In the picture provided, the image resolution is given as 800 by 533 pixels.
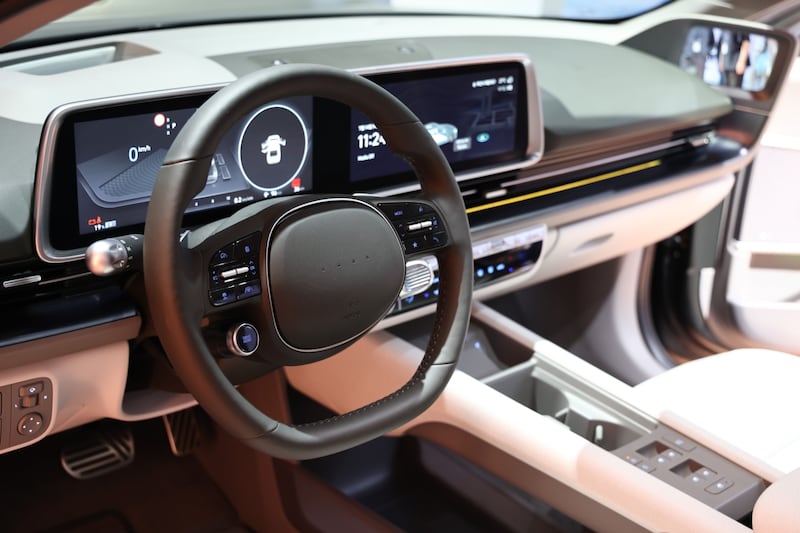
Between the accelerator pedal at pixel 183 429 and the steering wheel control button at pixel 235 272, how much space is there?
3.16 feet

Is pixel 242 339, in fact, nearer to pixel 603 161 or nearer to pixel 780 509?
pixel 780 509

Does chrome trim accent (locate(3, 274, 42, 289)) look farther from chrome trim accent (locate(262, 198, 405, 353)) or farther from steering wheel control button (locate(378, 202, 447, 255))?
steering wheel control button (locate(378, 202, 447, 255))

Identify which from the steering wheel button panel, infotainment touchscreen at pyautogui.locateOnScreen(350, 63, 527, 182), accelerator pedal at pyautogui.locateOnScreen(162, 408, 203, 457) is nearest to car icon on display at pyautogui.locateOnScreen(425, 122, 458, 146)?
infotainment touchscreen at pyautogui.locateOnScreen(350, 63, 527, 182)

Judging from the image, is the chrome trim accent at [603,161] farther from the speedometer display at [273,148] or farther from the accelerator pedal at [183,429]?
the accelerator pedal at [183,429]

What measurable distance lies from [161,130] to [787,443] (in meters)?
1.18

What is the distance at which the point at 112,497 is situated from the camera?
78.6 inches

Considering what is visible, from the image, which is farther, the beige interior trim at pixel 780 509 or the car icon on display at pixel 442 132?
the car icon on display at pixel 442 132

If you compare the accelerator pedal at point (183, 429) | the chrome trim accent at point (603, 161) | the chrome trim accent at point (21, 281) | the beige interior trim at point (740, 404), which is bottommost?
the accelerator pedal at point (183, 429)

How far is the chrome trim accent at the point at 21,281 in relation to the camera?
3.77 feet

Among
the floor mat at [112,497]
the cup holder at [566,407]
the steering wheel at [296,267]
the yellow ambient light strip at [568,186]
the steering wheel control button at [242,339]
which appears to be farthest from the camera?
the floor mat at [112,497]

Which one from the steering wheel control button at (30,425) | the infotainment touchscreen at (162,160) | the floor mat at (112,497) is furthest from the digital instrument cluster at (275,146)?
the floor mat at (112,497)

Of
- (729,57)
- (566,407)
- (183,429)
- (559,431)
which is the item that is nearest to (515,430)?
(559,431)

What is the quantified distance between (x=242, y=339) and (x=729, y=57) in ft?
4.99

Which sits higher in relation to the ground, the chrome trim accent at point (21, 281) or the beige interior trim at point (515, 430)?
the chrome trim accent at point (21, 281)
